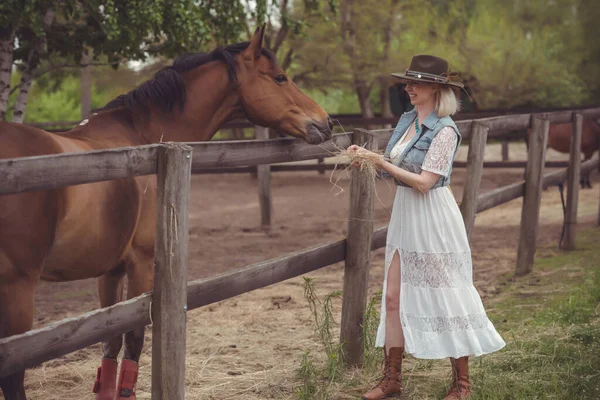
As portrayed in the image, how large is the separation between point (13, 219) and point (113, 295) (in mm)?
1161

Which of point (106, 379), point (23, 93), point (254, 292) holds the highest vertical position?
point (23, 93)

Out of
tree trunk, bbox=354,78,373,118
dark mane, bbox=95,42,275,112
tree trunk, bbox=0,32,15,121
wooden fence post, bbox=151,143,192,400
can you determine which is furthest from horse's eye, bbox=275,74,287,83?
tree trunk, bbox=354,78,373,118

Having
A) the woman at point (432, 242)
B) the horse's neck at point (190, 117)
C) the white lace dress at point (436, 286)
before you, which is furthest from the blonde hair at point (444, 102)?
the horse's neck at point (190, 117)

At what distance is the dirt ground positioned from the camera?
4.34m

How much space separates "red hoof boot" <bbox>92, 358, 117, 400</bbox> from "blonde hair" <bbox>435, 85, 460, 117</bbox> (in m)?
2.11

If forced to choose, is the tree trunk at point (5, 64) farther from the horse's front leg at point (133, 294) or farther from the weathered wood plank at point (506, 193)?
the weathered wood plank at point (506, 193)

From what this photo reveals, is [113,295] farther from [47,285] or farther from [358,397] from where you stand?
[47,285]

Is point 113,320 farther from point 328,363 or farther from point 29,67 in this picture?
point 29,67

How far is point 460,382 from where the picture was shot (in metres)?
3.82

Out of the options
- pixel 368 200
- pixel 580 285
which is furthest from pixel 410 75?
pixel 580 285

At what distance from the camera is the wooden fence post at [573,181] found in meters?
8.48

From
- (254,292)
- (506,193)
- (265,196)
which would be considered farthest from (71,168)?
(265,196)

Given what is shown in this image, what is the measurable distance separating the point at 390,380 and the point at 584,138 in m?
11.6

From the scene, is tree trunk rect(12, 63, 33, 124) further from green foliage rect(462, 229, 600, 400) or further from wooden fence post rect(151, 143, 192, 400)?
wooden fence post rect(151, 143, 192, 400)
